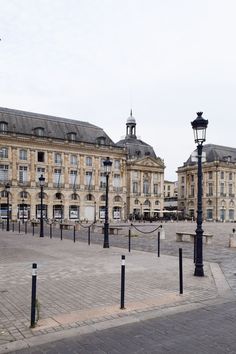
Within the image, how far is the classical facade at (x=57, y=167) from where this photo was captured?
6322 centimetres

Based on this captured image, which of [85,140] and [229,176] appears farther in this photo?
[229,176]

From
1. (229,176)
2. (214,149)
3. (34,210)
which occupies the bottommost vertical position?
(34,210)

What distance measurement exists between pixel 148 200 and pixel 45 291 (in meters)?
75.7

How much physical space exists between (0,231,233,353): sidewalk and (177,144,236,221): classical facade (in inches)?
3140

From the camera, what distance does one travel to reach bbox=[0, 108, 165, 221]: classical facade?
63219mm

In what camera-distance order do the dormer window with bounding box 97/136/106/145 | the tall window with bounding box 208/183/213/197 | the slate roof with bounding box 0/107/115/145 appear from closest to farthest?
the slate roof with bounding box 0/107/115/145, the dormer window with bounding box 97/136/106/145, the tall window with bounding box 208/183/213/197

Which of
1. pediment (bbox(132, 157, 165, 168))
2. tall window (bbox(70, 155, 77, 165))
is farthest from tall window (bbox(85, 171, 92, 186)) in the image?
A: pediment (bbox(132, 157, 165, 168))

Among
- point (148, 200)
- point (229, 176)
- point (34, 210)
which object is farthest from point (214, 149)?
point (34, 210)

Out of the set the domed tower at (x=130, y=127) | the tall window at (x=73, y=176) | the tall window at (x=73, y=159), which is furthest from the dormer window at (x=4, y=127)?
the domed tower at (x=130, y=127)

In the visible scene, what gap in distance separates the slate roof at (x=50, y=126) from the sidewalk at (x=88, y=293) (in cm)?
5415

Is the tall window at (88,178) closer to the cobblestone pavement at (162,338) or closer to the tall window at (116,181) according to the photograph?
the tall window at (116,181)

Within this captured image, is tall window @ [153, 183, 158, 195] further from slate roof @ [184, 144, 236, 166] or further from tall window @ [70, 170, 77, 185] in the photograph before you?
tall window @ [70, 170, 77, 185]

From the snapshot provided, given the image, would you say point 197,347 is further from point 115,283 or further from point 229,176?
point 229,176

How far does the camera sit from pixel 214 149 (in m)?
A: 92.6
